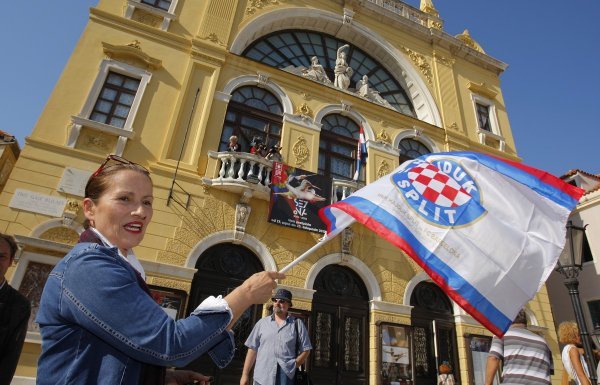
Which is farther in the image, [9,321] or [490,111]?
[490,111]

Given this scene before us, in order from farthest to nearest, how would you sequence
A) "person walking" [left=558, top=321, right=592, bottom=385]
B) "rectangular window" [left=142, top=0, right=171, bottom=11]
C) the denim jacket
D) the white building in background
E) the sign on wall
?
the white building in background, "rectangular window" [left=142, top=0, right=171, bottom=11], the sign on wall, "person walking" [left=558, top=321, right=592, bottom=385], the denim jacket

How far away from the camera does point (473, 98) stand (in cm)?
1469

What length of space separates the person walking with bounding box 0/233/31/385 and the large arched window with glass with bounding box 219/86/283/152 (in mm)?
6895

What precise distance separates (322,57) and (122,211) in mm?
13326

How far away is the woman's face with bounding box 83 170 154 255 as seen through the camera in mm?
1646

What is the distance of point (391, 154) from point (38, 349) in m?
10.3

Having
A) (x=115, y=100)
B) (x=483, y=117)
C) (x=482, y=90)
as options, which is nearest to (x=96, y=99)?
(x=115, y=100)

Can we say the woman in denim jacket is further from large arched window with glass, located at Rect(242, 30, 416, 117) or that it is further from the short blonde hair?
large arched window with glass, located at Rect(242, 30, 416, 117)

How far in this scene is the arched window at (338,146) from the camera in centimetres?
1080

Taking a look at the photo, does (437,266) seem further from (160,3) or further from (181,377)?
(160,3)

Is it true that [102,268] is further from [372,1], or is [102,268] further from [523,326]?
[372,1]

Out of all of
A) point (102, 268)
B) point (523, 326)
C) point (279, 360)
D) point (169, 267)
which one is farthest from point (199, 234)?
point (102, 268)

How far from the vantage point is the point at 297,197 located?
9.19 meters

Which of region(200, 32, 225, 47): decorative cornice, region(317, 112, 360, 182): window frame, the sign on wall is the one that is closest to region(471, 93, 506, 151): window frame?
region(317, 112, 360, 182): window frame
